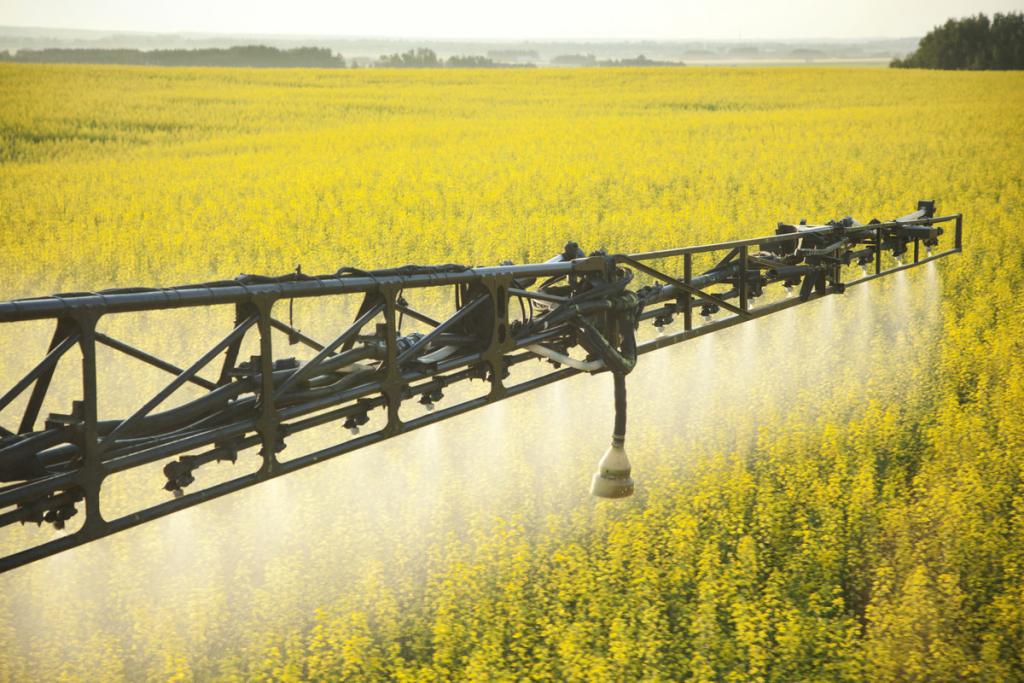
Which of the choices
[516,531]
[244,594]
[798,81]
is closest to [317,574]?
[244,594]

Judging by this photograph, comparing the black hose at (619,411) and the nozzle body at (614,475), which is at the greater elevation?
the black hose at (619,411)

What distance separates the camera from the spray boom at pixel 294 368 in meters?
4.79

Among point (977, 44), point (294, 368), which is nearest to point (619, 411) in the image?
point (294, 368)

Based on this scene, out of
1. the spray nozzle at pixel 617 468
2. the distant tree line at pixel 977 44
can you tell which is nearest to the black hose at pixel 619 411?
the spray nozzle at pixel 617 468

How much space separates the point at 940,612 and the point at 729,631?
69.2 inches

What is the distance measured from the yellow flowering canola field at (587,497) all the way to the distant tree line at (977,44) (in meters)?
52.1

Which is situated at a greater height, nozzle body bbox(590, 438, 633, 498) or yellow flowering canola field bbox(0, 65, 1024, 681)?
nozzle body bbox(590, 438, 633, 498)

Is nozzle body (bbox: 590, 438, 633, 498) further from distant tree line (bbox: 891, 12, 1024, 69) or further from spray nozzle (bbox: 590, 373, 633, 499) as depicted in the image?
distant tree line (bbox: 891, 12, 1024, 69)

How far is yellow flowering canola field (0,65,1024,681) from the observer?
30.7ft

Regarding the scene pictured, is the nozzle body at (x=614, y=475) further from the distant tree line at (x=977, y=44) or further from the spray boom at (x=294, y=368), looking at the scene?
the distant tree line at (x=977, y=44)

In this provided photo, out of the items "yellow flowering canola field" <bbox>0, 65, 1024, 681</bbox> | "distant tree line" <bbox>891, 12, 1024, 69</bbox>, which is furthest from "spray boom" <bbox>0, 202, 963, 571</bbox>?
"distant tree line" <bbox>891, 12, 1024, 69</bbox>

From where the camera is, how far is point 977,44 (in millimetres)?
73625

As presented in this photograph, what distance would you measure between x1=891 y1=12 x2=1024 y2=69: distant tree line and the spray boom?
70712 millimetres

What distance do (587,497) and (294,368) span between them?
5.88 m
